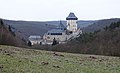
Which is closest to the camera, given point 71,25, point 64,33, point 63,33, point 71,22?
point 63,33

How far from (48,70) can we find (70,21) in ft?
518

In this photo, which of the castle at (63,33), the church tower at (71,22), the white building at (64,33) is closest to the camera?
the castle at (63,33)

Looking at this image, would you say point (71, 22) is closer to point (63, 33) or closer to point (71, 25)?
point (71, 25)

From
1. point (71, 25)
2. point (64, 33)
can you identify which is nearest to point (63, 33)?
point (64, 33)

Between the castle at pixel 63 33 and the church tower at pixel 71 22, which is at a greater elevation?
the church tower at pixel 71 22

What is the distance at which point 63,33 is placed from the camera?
515 feet

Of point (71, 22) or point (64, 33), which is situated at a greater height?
Result: point (71, 22)

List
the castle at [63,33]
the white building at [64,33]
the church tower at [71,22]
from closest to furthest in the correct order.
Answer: the castle at [63,33]
the white building at [64,33]
the church tower at [71,22]

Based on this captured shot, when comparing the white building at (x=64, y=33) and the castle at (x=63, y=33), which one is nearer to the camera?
the castle at (x=63, y=33)

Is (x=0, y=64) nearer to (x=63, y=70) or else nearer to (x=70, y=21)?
(x=63, y=70)

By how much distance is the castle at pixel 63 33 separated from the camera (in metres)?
153

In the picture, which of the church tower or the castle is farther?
the church tower

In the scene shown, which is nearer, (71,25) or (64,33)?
(64,33)

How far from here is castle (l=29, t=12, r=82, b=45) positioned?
15300 centimetres
